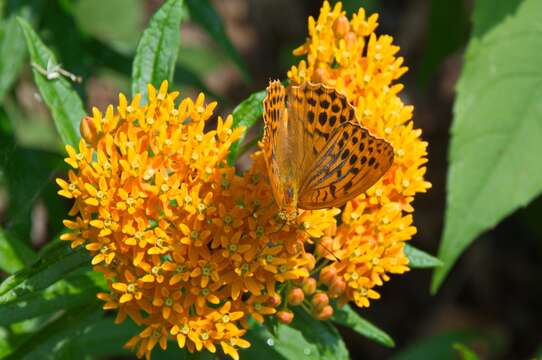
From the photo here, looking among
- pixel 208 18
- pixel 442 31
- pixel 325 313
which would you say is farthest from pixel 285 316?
pixel 442 31

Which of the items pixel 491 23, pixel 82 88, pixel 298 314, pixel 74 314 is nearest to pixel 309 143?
pixel 298 314

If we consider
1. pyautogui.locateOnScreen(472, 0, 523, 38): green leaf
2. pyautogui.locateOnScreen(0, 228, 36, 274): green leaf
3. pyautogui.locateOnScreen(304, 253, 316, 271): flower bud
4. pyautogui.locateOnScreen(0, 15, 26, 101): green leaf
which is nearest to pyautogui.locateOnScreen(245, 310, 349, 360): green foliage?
pyautogui.locateOnScreen(304, 253, 316, 271): flower bud

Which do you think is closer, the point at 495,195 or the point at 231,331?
the point at 231,331

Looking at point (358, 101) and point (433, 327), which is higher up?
point (358, 101)

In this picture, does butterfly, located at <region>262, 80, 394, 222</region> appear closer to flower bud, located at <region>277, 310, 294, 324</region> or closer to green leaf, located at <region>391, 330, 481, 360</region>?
flower bud, located at <region>277, 310, 294, 324</region>

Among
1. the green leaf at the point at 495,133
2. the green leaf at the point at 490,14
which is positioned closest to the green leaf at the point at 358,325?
the green leaf at the point at 495,133

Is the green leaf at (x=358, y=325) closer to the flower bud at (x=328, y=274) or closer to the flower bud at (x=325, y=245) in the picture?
the flower bud at (x=328, y=274)

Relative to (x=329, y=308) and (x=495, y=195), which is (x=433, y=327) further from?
(x=329, y=308)
